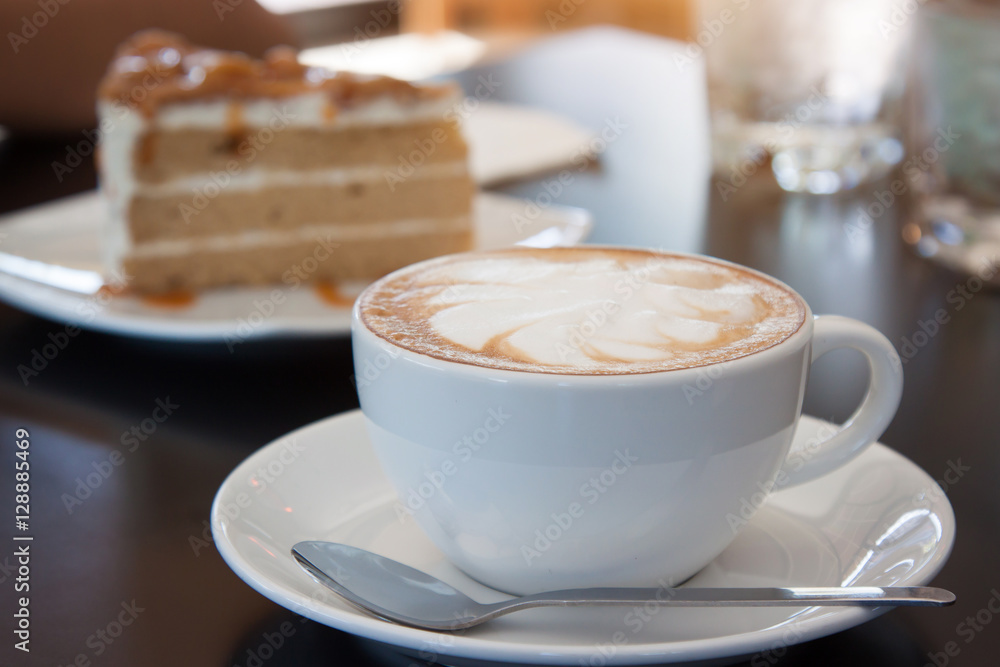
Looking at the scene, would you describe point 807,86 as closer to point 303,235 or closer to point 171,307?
point 303,235

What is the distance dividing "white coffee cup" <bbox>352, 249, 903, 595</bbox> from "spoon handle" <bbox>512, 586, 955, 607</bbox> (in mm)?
33

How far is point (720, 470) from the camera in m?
0.58

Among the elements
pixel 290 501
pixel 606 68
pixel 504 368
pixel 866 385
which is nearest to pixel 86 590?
pixel 290 501

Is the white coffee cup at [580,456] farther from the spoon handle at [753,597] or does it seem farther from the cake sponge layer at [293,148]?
the cake sponge layer at [293,148]

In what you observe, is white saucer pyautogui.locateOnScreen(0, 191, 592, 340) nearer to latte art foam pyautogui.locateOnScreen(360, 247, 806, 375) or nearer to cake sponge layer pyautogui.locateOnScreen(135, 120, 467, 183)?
cake sponge layer pyautogui.locateOnScreen(135, 120, 467, 183)

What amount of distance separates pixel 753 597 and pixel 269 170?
1.16m

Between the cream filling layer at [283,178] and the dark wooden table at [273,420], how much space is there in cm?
14

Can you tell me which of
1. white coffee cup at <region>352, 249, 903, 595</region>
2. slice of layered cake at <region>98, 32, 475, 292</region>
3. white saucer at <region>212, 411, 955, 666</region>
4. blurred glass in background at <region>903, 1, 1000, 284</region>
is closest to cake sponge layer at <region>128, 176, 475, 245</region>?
slice of layered cake at <region>98, 32, 475, 292</region>

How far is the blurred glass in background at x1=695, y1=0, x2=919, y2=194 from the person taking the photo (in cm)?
148

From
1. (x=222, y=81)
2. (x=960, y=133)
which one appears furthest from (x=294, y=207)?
(x=960, y=133)

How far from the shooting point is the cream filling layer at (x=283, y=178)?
1.51 m

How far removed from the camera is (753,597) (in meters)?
0.54

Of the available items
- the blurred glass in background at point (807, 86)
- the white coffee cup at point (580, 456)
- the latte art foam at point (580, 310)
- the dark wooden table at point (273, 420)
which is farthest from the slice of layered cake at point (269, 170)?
the white coffee cup at point (580, 456)

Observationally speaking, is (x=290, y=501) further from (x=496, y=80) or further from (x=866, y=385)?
(x=496, y=80)
